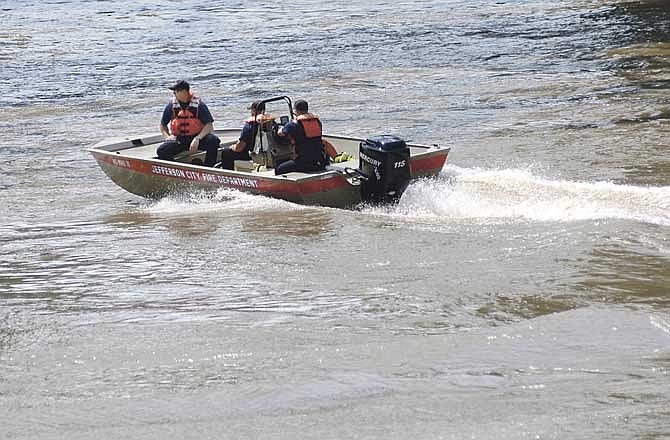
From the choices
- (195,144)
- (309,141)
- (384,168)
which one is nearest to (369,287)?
(384,168)

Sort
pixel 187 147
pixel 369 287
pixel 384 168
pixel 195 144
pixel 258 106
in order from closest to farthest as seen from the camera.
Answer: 1. pixel 369 287
2. pixel 384 168
3. pixel 258 106
4. pixel 195 144
5. pixel 187 147

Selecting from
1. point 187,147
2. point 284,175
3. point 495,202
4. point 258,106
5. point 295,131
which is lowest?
point 495,202

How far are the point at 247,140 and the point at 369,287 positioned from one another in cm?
422

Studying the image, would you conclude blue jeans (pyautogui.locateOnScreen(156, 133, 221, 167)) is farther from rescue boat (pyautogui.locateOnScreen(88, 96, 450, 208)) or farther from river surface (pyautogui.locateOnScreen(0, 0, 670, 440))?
river surface (pyautogui.locateOnScreen(0, 0, 670, 440))

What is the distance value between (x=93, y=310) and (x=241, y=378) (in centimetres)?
191

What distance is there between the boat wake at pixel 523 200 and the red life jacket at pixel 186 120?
7.90 feet

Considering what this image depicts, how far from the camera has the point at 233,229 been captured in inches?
406

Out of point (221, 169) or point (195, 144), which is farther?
point (195, 144)

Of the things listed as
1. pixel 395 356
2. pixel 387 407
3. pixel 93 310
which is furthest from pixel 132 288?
pixel 387 407

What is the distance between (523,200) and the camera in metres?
10.9

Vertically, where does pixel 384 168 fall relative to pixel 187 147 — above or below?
below

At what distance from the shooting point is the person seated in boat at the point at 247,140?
11.6 m

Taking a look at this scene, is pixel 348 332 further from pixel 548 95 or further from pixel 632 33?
pixel 632 33

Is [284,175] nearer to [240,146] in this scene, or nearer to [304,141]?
[304,141]
